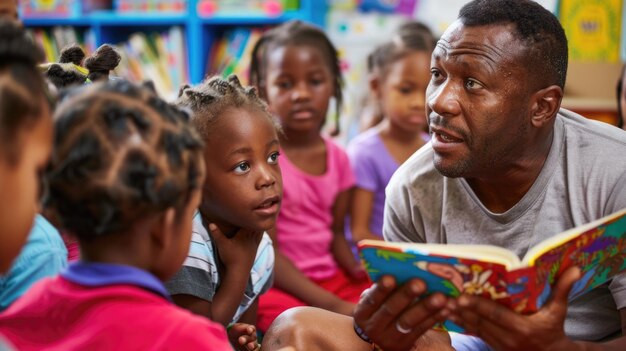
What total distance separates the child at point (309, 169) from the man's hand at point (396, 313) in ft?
3.17

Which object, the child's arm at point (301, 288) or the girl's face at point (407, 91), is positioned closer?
the child's arm at point (301, 288)

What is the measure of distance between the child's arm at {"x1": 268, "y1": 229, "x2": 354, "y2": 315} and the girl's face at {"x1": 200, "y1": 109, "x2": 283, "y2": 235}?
0.57m

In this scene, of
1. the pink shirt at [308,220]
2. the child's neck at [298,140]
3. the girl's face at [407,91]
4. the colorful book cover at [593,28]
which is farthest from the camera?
the colorful book cover at [593,28]

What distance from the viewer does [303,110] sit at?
250cm

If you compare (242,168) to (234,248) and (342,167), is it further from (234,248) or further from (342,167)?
(342,167)

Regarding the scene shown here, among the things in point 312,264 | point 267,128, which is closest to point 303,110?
point 312,264

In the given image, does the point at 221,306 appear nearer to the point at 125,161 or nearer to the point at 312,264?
the point at 125,161

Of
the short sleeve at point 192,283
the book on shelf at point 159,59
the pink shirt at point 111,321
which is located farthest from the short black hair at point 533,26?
the book on shelf at point 159,59

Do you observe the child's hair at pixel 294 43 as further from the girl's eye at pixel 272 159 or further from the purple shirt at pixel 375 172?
the girl's eye at pixel 272 159

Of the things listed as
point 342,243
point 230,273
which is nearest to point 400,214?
point 230,273

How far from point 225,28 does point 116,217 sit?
328 cm

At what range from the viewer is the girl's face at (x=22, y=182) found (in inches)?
34.7

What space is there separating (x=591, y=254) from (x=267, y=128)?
2.48ft

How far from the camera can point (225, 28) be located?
414 cm
